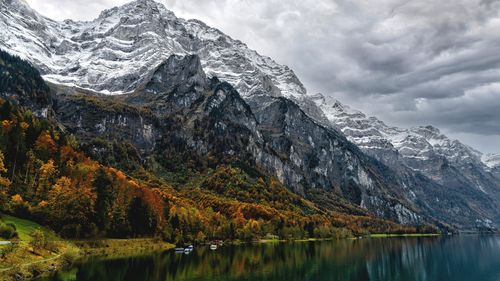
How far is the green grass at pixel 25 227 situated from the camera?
99.6 m

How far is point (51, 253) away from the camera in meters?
98.2

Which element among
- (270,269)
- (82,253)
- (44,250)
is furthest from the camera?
(82,253)

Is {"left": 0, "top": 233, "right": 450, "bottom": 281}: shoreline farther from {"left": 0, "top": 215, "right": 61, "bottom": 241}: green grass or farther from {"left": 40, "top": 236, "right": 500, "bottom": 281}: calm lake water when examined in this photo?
{"left": 0, "top": 215, "right": 61, "bottom": 241}: green grass

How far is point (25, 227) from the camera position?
107 m

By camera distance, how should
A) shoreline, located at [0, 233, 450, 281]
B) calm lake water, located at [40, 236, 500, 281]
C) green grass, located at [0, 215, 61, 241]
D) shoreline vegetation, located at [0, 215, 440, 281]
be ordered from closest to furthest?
shoreline, located at [0, 233, 450, 281] → shoreline vegetation, located at [0, 215, 440, 281] → calm lake water, located at [40, 236, 500, 281] → green grass, located at [0, 215, 61, 241]

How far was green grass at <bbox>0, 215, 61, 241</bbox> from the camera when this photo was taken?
327ft

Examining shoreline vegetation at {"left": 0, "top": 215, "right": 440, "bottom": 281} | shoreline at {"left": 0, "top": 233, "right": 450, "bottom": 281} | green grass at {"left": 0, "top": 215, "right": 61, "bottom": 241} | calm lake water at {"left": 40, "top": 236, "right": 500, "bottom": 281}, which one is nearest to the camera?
shoreline at {"left": 0, "top": 233, "right": 450, "bottom": 281}

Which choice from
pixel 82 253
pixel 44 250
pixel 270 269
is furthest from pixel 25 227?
pixel 270 269

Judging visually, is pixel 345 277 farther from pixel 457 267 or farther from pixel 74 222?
pixel 74 222

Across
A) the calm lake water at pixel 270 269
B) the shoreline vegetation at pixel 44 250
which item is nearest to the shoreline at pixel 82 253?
the shoreline vegetation at pixel 44 250

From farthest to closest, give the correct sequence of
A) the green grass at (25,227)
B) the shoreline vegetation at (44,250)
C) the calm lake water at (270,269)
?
the green grass at (25,227) < the calm lake water at (270,269) < the shoreline vegetation at (44,250)

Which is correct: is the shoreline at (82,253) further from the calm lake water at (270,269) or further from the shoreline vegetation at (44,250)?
the calm lake water at (270,269)

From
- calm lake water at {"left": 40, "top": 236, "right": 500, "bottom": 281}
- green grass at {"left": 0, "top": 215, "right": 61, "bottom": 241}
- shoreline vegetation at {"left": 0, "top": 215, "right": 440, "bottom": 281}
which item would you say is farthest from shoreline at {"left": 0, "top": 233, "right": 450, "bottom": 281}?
green grass at {"left": 0, "top": 215, "right": 61, "bottom": 241}

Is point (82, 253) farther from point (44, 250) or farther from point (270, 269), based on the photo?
point (270, 269)
